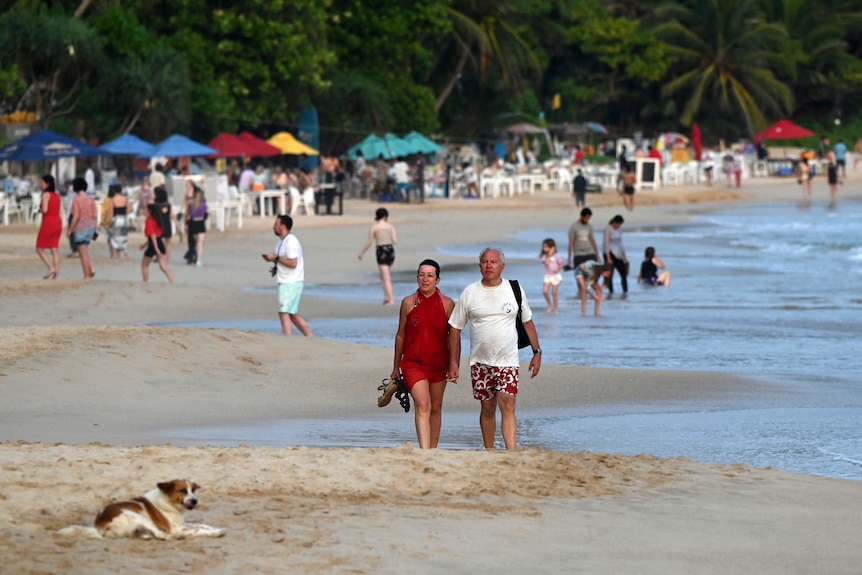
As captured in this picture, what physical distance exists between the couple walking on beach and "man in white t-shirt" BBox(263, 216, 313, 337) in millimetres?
5247

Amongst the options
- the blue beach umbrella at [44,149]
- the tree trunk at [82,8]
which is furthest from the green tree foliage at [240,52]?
the blue beach umbrella at [44,149]

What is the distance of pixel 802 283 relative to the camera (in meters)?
22.9

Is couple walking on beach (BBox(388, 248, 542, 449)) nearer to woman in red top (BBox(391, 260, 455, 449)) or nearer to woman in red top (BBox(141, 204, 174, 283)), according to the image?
woman in red top (BBox(391, 260, 455, 449))

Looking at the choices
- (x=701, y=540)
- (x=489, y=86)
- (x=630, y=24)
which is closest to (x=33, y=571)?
(x=701, y=540)

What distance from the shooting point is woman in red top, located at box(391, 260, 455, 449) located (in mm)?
8742

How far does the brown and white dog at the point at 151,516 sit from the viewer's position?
6.34 metres

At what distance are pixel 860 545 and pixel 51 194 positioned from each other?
14154 millimetres

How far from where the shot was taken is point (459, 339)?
861 cm

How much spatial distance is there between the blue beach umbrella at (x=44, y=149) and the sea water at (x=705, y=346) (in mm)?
7574

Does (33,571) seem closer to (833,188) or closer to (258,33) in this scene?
(258,33)

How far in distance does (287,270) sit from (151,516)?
7977 millimetres

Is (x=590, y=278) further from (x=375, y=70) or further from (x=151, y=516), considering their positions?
(x=375, y=70)

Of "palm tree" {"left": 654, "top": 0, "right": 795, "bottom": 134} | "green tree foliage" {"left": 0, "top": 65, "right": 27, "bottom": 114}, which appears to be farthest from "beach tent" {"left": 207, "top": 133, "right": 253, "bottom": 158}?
"palm tree" {"left": 654, "top": 0, "right": 795, "bottom": 134}

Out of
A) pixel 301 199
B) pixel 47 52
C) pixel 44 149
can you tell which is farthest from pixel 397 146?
pixel 44 149
